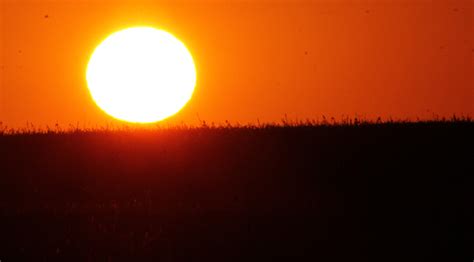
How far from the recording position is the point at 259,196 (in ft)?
43.3

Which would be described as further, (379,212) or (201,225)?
(379,212)

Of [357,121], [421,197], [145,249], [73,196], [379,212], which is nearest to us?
[145,249]

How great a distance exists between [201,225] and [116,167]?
5.19m

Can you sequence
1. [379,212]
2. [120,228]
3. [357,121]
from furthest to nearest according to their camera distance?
[357,121] → [379,212] → [120,228]

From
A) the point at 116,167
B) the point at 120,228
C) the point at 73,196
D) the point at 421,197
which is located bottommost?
the point at 120,228

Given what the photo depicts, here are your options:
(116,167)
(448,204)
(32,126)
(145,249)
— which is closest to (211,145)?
(116,167)

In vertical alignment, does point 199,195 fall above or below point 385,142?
below

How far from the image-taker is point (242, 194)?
13.5 meters

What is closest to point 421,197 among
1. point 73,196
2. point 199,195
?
point 199,195

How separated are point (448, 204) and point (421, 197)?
2.57ft

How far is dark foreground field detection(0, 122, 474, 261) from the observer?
9.74m

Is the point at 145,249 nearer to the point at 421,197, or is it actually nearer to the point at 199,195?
the point at 199,195

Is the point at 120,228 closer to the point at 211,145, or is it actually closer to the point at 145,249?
the point at 145,249

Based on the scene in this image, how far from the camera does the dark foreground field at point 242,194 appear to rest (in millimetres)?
Result: 9742
